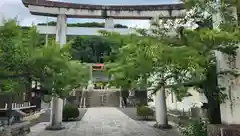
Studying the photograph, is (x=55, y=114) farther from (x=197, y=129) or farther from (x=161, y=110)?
(x=197, y=129)

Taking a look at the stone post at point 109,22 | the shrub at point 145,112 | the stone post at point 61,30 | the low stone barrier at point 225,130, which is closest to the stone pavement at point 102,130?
the shrub at point 145,112

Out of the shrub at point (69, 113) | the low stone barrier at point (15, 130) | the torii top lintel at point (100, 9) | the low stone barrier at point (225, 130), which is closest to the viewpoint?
the low stone barrier at point (225, 130)

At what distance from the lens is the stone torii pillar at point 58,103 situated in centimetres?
1498

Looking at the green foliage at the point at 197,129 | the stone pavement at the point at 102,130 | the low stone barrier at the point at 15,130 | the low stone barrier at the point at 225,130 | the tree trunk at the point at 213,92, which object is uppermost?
the tree trunk at the point at 213,92


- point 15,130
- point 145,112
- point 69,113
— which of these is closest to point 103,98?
point 145,112

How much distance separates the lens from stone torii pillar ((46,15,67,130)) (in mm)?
14982

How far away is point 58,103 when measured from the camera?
15156 mm

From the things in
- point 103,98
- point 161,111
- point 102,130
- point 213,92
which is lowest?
point 102,130

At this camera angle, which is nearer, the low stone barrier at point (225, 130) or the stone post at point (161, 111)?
the low stone barrier at point (225, 130)

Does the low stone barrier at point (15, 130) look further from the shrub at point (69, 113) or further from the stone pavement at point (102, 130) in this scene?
the shrub at point (69, 113)

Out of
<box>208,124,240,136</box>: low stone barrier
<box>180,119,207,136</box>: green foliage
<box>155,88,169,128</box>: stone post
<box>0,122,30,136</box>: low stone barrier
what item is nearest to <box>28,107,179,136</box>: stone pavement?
<box>0,122,30,136</box>: low stone barrier

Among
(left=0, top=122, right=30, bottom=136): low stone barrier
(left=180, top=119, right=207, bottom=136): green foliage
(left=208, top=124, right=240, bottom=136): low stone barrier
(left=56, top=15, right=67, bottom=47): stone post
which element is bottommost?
(left=0, top=122, right=30, bottom=136): low stone barrier

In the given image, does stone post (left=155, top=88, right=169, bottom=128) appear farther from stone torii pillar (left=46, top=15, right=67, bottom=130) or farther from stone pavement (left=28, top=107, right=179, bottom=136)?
stone torii pillar (left=46, top=15, right=67, bottom=130)

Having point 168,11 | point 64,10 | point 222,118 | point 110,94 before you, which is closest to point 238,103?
point 222,118
